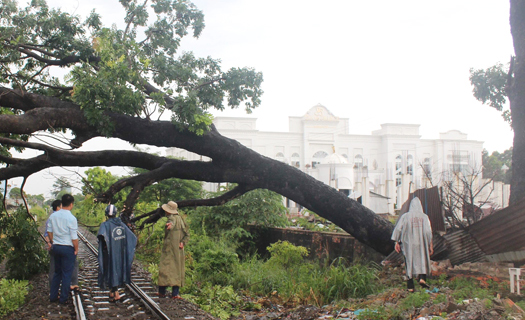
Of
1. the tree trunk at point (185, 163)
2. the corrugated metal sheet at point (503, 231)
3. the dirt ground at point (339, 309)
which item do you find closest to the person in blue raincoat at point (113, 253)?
the dirt ground at point (339, 309)

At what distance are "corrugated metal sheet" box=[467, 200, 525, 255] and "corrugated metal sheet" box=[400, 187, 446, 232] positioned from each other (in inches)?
39.1

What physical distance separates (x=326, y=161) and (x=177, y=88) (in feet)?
110

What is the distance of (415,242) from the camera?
7.74 m

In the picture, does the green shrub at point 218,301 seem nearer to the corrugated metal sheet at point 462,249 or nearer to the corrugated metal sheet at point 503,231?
the corrugated metal sheet at point 462,249

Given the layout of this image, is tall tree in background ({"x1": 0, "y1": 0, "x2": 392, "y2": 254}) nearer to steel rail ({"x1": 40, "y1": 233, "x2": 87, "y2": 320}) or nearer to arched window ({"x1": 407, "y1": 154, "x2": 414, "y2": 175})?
steel rail ({"x1": 40, "y1": 233, "x2": 87, "y2": 320})

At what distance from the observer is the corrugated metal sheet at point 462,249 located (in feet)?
27.6

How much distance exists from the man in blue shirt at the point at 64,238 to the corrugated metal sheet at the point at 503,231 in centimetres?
707

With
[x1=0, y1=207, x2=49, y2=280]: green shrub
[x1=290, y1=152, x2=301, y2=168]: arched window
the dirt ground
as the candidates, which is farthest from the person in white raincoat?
[x1=290, y1=152, x2=301, y2=168]: arched window

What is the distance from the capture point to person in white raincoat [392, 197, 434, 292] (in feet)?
25.0

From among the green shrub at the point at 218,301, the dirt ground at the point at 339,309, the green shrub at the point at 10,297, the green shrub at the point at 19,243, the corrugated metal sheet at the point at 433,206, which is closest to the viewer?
the dirt ground at the point at 339,309

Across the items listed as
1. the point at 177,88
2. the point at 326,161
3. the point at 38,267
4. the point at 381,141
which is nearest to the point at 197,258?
the point at 38,267

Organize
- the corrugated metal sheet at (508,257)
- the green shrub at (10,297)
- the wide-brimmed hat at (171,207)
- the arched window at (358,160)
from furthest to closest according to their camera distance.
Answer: the arched window at (358,160), the wide-brimmed hat at (171,207), the corrugated metal sheet at (508,257), the green shrub at (10,297)

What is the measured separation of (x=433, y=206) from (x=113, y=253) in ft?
21.0

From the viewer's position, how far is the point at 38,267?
1004 cm
